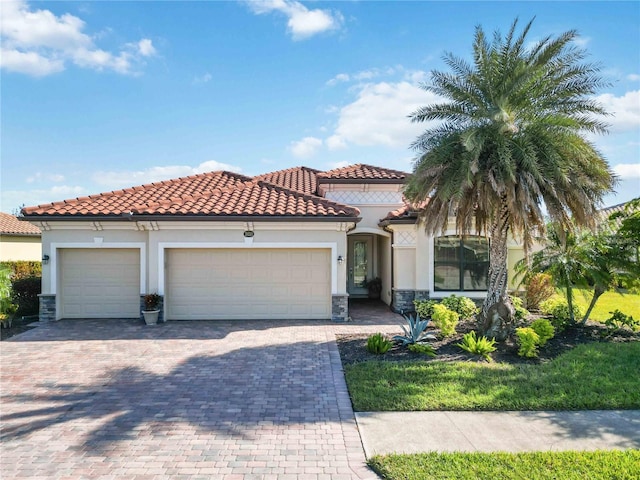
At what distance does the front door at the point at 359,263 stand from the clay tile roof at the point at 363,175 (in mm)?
3292

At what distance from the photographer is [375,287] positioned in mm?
17891

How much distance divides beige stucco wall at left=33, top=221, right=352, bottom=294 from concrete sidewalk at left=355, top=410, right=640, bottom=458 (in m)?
7.29

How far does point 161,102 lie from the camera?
46.2 feet

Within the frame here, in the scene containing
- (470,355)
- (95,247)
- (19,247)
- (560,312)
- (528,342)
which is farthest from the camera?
(19,247)

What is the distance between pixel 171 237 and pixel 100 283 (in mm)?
3013

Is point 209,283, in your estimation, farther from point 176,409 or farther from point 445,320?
point 445,320

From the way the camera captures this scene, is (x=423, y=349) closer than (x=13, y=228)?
Yes

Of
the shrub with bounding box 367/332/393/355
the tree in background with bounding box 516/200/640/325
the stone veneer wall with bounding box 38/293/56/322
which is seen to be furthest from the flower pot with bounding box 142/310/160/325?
the tree in background with bounding box 516/200/640/325

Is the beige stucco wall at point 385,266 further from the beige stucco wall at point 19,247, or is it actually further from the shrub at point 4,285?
the beige stucco wall at point 19,247

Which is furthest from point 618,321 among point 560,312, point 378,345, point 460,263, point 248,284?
point 248,284

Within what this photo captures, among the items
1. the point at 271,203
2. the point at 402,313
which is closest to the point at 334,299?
the point at 402,313

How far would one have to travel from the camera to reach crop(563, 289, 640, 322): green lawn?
13.5 metres

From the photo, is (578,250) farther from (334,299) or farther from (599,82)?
(334,299)

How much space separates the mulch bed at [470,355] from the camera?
8750mm
